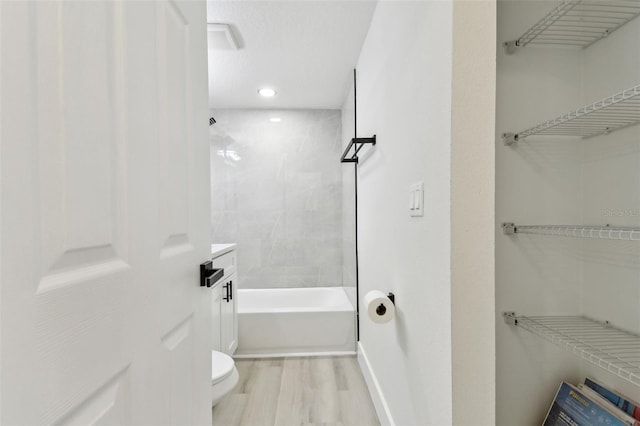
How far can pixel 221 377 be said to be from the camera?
169 cm

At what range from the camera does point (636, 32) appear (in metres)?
0.92

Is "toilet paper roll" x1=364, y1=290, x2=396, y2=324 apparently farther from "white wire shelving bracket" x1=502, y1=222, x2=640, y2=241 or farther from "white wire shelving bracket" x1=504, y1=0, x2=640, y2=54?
"white wire shelving bracket" x1=504, y1=0, x2=640, y2=54

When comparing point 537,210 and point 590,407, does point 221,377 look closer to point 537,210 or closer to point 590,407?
point 590,407

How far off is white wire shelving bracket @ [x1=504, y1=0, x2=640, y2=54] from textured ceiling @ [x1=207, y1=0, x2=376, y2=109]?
3.36 feet

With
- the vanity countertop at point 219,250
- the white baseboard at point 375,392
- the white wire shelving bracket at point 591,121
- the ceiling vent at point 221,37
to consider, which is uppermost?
the ceiling vent at point 221,37

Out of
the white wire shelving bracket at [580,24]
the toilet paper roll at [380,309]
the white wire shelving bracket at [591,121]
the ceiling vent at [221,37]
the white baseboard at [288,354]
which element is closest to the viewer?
the white wire shelving bracket at [591,121]

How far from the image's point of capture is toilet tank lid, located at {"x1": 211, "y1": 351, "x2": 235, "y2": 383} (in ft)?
5.46

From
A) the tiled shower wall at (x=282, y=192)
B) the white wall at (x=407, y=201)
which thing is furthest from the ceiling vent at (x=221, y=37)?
the tiled shower wall at (x=282, y=192)

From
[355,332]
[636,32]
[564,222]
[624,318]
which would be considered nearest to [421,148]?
[564,222]

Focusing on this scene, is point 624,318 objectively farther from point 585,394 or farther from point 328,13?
point 328,13

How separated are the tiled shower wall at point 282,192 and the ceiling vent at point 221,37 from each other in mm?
1360

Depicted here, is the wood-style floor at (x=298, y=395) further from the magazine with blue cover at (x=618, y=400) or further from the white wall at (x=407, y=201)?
the magazine with blue cover at (x=618, y=400)

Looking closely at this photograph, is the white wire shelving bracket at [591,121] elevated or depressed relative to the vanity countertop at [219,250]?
elevated

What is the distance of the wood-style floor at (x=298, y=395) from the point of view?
1.87 meters
